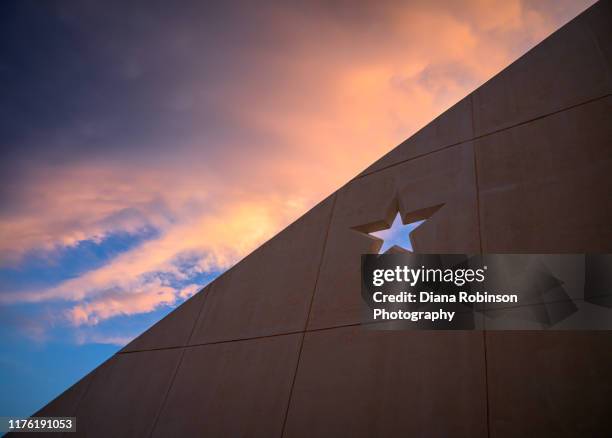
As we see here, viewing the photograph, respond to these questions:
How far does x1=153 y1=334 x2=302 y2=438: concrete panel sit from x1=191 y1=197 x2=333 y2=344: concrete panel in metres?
0.20

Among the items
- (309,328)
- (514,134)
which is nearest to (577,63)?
(514,134)

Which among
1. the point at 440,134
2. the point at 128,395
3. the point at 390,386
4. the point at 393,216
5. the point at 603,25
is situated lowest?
the point at 128,395

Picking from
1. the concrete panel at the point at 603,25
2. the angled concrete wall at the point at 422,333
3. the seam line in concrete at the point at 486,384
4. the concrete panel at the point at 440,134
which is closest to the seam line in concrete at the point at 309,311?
the angled concrete wall at the point at 422,333

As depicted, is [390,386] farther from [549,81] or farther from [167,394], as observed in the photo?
[549,81]

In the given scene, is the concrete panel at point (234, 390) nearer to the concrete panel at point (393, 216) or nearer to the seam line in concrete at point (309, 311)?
the seam line in concrete at point (309, 311)

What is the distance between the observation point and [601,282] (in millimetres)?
3070

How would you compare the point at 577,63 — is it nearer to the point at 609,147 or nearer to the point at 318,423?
the point at 609,147

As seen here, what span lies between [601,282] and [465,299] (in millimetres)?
987

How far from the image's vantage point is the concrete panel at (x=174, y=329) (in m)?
5.75

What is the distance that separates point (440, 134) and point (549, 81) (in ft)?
3.91

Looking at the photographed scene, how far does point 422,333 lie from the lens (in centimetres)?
363

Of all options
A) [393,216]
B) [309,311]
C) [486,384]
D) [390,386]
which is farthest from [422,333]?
[393,216]

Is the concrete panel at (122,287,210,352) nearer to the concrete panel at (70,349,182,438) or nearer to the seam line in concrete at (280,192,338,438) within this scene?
the concrete panel at (70,349,182,438)

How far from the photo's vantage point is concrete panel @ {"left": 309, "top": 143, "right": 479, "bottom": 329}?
4.10m
